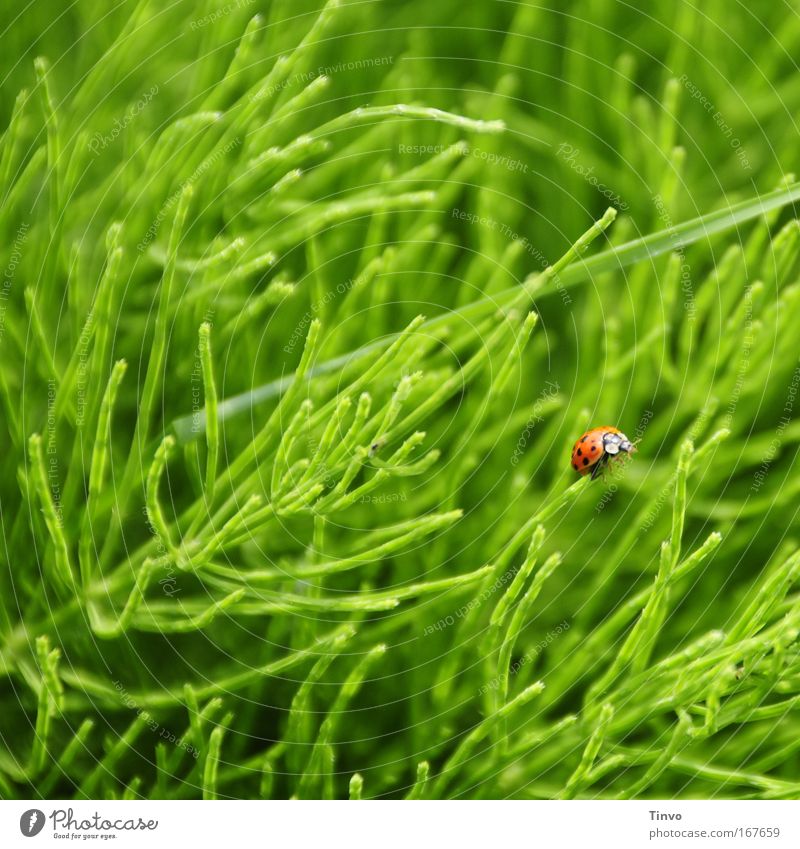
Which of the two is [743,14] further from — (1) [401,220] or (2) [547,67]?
(1) [401,220]

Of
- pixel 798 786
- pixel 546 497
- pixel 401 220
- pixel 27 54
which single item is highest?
pixel 27 54

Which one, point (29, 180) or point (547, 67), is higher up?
point (547, 67)

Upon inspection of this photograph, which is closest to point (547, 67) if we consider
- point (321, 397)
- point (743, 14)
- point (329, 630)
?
point (743, 14)
